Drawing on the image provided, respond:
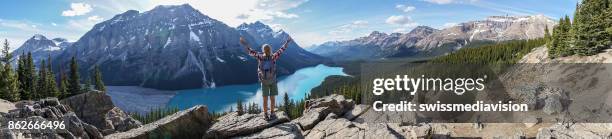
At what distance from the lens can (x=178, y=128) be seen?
76.8ft

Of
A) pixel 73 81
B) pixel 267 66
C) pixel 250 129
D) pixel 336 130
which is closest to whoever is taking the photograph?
pixel 267 66

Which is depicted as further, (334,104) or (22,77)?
(22,77)

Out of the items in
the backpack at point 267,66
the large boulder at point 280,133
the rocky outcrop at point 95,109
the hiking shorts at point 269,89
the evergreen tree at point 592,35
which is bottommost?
the rocky outcrop at point 95,109

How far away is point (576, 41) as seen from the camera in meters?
77.5

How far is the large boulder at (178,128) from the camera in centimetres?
2253

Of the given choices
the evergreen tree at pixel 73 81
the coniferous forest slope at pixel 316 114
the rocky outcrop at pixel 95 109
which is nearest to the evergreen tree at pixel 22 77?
the coniferous forest slope at pixel 316 114

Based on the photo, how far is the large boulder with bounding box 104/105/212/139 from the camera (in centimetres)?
2253

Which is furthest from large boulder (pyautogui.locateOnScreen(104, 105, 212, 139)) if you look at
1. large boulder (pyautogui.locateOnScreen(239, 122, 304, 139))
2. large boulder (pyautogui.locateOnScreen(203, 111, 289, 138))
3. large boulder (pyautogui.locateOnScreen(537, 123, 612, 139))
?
large boulder (pyautogui.locateOnScreen(537, 123, 612, 139))

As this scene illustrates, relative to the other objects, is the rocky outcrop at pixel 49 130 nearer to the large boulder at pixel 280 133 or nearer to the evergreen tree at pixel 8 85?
the large boulder at pixel 280 133

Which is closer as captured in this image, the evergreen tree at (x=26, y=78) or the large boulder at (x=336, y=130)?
the large boulder at (x=336, y=130)

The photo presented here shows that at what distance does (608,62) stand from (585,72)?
5498 mm

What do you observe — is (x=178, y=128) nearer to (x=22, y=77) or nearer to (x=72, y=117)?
(x=72, y=117)

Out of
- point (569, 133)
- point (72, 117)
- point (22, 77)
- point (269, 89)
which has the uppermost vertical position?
point (269, 89)

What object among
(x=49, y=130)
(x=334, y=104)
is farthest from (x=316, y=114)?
(x=334, y=104)
